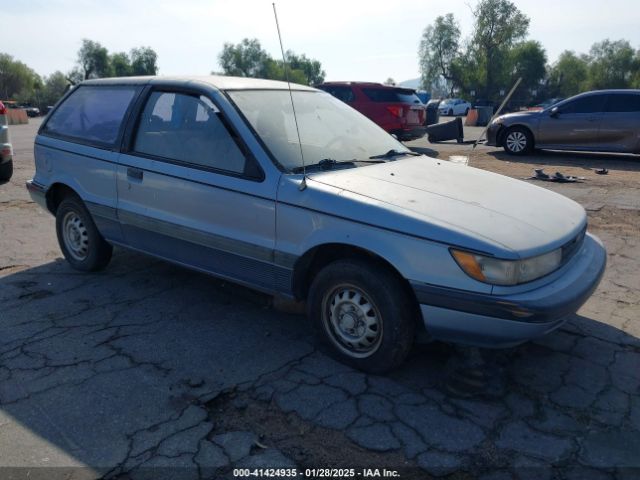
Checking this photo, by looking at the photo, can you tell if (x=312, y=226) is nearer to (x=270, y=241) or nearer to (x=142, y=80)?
(x=270, y=241)

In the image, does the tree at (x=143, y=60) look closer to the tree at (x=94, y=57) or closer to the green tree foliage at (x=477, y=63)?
the tree at (x=94, y=57)

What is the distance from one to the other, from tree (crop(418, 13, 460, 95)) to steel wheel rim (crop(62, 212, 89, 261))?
285 feet

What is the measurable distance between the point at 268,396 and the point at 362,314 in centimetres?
69

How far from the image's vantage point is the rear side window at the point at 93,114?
168 inches

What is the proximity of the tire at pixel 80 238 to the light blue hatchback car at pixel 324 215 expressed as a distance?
0.07 ft

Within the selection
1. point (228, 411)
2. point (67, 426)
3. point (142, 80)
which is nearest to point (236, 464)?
point (228, 411)

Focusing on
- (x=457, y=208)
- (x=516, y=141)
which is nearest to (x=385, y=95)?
(x=516, y=141)

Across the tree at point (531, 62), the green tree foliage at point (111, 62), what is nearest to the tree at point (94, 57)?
the green tree foliage at point (111, 62)

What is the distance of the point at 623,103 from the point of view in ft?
36.7

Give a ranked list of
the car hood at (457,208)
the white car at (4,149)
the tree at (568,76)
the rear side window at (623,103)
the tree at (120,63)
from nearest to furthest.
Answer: the car hood at (457,208)
the white car at (4,149)
the rear side window at (623,103)
the tree at (568,76)
the tree at (120,63)

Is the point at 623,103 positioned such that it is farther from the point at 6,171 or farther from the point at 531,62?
the point at 531,62

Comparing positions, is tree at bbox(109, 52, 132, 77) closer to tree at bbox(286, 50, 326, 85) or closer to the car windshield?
tree at bbox(286, 50, 326, 85)

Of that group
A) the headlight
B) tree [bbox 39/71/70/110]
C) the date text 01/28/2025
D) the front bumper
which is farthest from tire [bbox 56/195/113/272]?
tree [bbox 39/71/70/110]

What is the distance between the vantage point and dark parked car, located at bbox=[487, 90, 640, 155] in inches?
439
